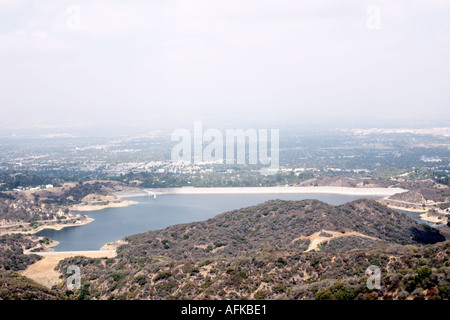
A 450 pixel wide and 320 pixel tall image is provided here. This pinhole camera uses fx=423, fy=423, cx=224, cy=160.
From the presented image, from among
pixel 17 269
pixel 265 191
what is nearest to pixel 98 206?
pixel 265 191

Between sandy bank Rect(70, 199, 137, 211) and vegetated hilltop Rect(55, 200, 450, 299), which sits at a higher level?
vegetated hilltop Rect(55, 200, 450, 299)

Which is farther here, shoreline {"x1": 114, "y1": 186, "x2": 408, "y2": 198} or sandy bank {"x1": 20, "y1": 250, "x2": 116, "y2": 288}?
shoreline {"x1": 114, "y1": 186, "x2": 408, "y2": 198}

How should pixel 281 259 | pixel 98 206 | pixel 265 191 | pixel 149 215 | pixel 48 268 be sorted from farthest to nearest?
1. pixel 265 191
2. pixel 98 206
3. pixel 149 215
4. pixel 48 268
5. pixel 281 259

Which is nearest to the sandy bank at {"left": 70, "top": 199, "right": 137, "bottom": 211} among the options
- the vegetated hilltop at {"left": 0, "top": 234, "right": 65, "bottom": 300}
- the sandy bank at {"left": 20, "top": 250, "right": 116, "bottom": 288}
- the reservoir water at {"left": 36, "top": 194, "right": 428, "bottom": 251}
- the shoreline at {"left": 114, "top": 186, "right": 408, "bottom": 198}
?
the reservoir water at {"left": 36, "top": 194, "right": 428, "bottom": 251}

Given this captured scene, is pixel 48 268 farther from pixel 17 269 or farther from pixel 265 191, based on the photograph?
pixel 265 191

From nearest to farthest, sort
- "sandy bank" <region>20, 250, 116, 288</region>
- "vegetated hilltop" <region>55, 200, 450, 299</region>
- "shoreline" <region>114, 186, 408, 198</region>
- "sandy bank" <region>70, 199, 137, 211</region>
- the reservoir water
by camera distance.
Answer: "vegetated hilltop" <region>55, 200, 450, 299</region> < "sandy bank" <region>20, 250, 116, 288</region> < the reservoir water < "sandy bank" <region>70, 199, 137, 211</region> < "shoreline" <region>114, 186, 408, 198</region>

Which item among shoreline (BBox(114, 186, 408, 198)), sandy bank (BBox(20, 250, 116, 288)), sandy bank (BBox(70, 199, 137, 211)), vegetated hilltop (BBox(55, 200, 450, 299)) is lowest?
sandy bank (BBox(70, 199, 137, 211))

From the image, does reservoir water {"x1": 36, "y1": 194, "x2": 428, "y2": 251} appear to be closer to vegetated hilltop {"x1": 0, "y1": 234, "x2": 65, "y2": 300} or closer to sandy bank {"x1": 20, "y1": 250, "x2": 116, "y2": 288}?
vegetated hilltop {"x1": 0, "y1": 234, "x2": 65, "y2": 300}
